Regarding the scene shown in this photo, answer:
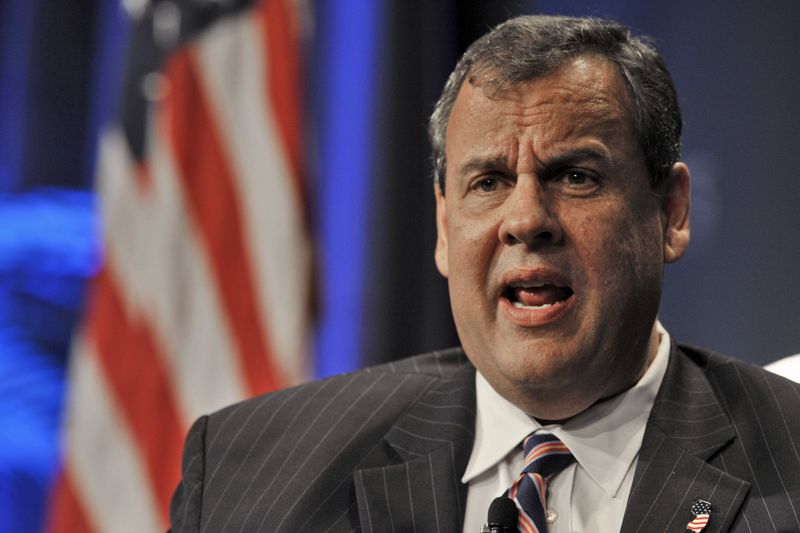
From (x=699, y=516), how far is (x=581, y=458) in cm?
24

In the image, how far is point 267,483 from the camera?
2.01 metres

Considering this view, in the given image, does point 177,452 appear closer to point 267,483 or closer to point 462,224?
point 267,483

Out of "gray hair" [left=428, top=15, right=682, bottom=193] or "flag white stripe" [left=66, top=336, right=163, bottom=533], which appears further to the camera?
"flag white stripe" [left=66, top=336, right=163, bottom=533]

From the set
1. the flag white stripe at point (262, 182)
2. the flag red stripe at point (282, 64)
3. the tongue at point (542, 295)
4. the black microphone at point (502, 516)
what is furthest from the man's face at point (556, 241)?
the flag red stripe at point (282, 64)

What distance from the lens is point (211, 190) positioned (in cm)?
365

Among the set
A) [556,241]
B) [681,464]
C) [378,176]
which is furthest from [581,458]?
[378,176]

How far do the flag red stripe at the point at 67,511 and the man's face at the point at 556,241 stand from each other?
6.74ft

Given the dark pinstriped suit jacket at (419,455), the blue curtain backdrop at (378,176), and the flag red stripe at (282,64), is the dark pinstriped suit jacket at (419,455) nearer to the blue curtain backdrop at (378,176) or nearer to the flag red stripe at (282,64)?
the blue curtain backdrop at (378,176)

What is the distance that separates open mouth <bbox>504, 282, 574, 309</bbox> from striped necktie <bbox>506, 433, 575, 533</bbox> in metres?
0.26

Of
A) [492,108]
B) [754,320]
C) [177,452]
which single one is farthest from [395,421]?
[177,452]

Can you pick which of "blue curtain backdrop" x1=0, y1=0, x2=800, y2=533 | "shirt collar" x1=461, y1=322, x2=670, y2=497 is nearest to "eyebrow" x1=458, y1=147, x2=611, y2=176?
"shirt collar" x1=461, y1=322, x2=670, y2=497

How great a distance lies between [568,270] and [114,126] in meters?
2.28

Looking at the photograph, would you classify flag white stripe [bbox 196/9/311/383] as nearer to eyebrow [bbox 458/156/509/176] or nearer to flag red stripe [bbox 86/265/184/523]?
flag red stripe [bbox 86/265/184/523]

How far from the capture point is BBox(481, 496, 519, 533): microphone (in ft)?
5.43
